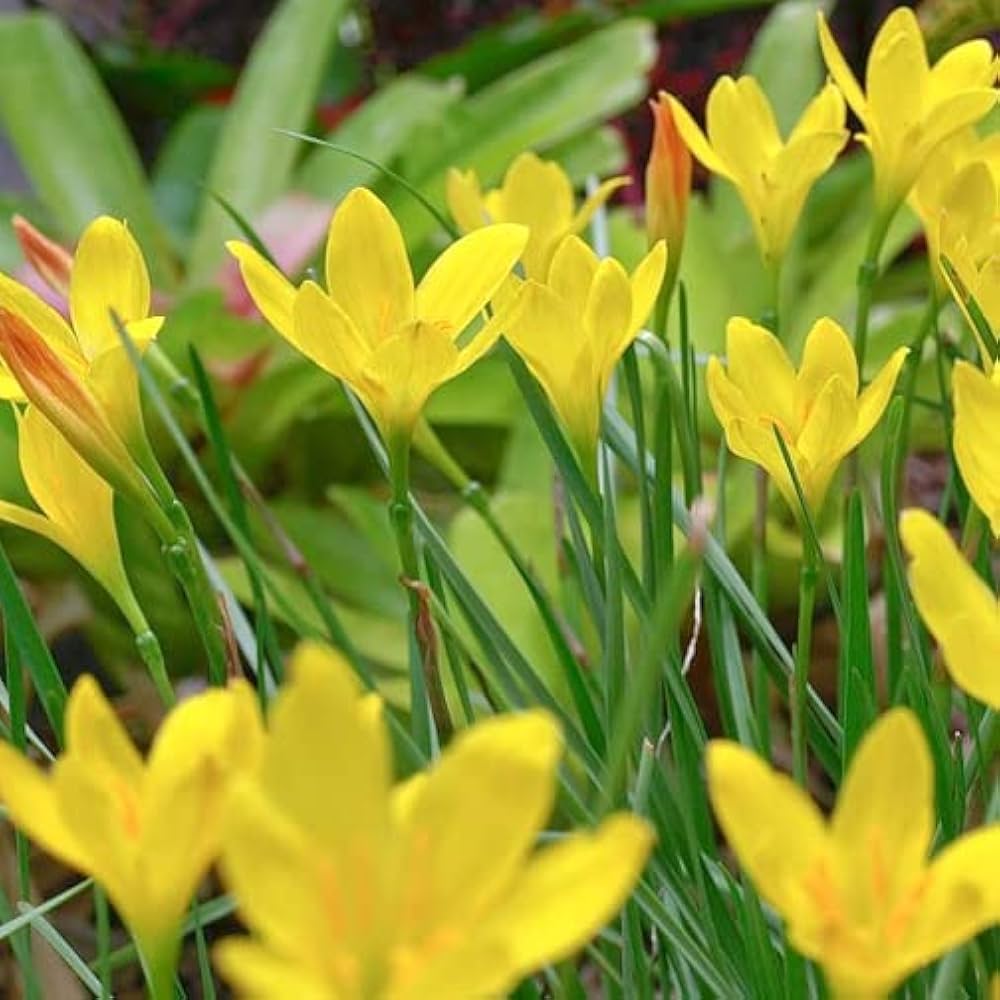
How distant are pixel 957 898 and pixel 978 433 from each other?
9cm

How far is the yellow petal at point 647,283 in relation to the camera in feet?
1.02

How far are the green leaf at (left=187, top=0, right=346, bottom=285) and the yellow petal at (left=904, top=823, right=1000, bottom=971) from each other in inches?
35.5

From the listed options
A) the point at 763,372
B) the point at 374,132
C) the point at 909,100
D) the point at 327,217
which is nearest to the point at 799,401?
the point at 763,372

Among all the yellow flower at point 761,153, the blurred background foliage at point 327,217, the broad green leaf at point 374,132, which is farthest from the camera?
the broad green leaf at point 374,132

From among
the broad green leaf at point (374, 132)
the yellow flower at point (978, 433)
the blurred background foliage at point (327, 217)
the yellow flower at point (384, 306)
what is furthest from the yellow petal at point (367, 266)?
the broad green leaf at point (374, 132)

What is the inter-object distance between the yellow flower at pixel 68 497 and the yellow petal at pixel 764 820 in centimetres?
15

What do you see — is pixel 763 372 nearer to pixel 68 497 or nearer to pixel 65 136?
pixel 68 497

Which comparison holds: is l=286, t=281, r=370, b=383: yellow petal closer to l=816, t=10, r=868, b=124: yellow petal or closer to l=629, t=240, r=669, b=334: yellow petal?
l=629, t=240, r=669, b=334: yellow petal

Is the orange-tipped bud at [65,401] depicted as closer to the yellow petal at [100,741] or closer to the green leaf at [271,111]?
the yellow petal at [100,741]

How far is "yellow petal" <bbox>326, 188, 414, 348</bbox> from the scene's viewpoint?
0.30 metres

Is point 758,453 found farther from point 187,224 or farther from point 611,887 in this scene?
point 187,224

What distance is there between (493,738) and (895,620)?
8.7 inches

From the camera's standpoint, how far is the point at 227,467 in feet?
1.14

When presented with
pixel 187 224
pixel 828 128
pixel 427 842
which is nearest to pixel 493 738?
pixel 427 842
